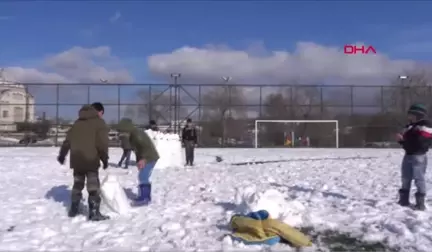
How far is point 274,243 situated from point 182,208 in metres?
2.49

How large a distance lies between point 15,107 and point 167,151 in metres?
28.1

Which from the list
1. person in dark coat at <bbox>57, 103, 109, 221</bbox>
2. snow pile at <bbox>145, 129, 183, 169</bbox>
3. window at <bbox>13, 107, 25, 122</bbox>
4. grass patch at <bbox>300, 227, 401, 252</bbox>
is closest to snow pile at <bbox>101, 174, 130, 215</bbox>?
person in dark coat at <bbox>57, 103, 109, 221</bbox>

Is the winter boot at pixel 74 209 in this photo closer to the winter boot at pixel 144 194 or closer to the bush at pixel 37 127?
the winter boot at pixel 144 194

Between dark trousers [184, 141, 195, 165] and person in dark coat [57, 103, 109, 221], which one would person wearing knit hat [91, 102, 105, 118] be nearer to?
person in dark coat [57, 103, 109, 221]

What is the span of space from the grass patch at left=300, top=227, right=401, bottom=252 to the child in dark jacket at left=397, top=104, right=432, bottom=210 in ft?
6.03

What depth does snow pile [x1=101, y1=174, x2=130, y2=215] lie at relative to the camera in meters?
6.62

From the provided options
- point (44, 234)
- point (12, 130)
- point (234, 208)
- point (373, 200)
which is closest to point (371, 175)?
point (373, 200)

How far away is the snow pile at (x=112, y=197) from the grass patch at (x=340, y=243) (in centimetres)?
261

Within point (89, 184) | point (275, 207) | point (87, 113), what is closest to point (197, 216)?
point (275, 207)

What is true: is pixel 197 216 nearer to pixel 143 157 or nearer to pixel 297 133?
pixel 143 157

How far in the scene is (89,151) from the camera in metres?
6.38

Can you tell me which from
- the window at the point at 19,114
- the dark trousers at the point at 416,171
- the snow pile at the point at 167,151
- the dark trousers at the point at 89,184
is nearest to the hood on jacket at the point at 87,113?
the dark trousers at the point at 89,184

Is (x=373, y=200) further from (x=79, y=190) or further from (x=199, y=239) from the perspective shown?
(x=79, y=190)

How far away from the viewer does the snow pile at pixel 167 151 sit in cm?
1498
